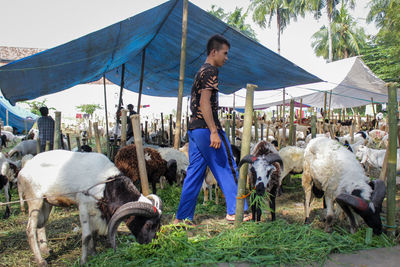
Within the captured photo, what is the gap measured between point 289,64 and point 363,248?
4.93 meters

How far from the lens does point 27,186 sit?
3508 mm

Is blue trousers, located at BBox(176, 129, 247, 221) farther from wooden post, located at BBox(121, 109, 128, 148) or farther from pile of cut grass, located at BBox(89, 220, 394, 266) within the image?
wooden post, located at BBox(121, 109, 128, 148)

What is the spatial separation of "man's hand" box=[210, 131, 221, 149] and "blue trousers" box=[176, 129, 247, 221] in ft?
0.34

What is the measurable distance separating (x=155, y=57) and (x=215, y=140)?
669 centimetres

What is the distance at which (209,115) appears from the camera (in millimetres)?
3395

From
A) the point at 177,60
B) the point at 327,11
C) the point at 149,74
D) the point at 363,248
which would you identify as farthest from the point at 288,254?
the point at 327,11

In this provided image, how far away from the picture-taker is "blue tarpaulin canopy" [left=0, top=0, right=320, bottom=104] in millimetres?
5012

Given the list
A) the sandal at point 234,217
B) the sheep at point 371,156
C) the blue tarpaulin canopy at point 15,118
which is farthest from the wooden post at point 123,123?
the blue tarpaulin canopy at point 15,118

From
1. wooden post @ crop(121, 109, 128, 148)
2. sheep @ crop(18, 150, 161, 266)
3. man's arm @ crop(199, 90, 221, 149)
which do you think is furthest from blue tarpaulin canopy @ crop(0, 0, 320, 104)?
man's arm @ crop(199, 90, 221, 149)

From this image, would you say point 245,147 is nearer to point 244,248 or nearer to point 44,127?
point 244,248

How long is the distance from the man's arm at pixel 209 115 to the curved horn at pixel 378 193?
1.90 metres

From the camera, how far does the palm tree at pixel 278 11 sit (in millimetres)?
34219

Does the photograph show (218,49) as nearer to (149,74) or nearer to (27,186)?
(27,186)

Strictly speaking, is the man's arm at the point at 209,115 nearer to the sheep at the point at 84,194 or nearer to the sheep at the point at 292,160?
the sheep at the point at 84,194
